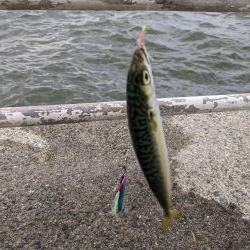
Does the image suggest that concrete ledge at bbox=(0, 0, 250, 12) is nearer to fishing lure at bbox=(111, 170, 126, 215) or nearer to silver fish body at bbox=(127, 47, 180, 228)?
fishing lure at bbox=(111, 170, 126, 215)

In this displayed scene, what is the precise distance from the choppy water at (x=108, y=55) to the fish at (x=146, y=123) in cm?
568

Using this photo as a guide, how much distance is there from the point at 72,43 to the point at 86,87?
1.94 metres

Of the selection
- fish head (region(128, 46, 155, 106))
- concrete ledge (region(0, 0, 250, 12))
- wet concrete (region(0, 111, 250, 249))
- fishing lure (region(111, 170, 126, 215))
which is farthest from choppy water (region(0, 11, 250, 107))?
fish head (region(128, 46, 155, 106))

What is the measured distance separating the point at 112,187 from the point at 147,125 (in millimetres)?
2208

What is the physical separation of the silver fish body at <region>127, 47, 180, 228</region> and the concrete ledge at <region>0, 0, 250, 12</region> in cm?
148

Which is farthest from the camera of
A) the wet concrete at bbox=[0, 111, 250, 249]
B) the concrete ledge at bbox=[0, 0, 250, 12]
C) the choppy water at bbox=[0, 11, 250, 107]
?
the choppy water at bbox=[0, 11, 250, 107]

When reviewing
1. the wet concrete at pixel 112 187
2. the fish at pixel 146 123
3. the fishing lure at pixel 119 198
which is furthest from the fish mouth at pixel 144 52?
the wet concrete at pixel 112 187

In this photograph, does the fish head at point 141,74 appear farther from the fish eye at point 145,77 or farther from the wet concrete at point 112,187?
the wet concrete at point 112,187

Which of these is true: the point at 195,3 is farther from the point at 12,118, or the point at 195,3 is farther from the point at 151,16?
the point at 151,16

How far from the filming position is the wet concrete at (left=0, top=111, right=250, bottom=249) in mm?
2924

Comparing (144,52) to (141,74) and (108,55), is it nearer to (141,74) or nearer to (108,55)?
(141,74)

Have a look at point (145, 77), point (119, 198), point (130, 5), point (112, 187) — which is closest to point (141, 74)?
point (145, 77)

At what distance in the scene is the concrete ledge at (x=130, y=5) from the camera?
8.29 ft

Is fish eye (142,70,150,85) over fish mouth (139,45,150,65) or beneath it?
beneath
